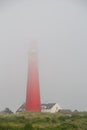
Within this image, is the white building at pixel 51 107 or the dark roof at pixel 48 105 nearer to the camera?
the white building at pixel 51 107

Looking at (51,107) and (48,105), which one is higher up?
(48,105)

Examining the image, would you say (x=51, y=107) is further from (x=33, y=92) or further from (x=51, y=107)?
(x=33, y=92)

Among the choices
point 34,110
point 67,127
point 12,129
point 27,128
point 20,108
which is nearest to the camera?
point 27,128

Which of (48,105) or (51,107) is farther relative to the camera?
(48,105)

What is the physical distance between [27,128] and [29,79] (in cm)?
2777

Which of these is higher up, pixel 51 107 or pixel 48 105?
pixel 48 105

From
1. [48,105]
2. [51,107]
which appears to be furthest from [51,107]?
[48,105]

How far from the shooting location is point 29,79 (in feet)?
171

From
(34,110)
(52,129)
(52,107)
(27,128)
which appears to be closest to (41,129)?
(52,129)

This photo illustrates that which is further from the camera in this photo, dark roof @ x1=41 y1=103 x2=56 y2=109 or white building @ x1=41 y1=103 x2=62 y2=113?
dark roof @ x1=41 y1=103 x2=56 y2=109

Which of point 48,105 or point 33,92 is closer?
point 33,92

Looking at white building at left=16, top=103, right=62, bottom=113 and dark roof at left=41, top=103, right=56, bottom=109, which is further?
dark roof at left=41, top=103, right=56, bottom=109

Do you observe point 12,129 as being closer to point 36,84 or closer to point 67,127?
point 67,127

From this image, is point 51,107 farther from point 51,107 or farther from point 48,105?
point 48,105
